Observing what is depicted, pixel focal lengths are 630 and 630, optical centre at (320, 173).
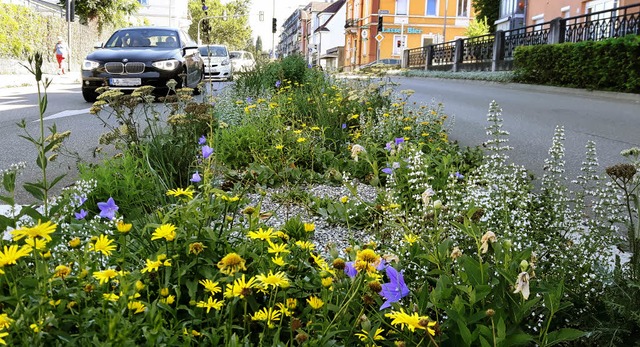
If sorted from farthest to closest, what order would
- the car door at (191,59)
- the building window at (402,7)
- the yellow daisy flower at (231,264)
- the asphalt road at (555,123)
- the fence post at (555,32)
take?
the building window at (402,7)
the fence post at (555,32)
the car door at (191,59)
the asphalt road at (555,123)
the yellow daisy flower at (231,264)

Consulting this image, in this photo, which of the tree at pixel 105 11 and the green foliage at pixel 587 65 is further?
the tree at pixel 105 11

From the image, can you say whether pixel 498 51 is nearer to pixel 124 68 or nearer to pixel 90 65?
pixel 124 68

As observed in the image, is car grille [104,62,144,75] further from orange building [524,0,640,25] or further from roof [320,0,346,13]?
roof [320,0,346,13]

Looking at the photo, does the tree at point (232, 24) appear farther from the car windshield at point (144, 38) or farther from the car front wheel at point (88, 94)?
the car front wheel at point (88, 94)

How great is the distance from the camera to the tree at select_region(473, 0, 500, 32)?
43.8 metres

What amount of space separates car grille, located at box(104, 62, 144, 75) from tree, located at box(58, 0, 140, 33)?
25.6 m

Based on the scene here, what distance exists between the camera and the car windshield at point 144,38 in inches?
529

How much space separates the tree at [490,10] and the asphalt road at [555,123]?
101 ft

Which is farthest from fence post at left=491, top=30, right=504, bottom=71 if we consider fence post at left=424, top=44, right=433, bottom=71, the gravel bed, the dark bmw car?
the gravel bed

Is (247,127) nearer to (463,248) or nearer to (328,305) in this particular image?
(463,248)

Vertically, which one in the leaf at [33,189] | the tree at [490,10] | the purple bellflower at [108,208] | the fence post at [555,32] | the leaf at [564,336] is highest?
the tree at [490,10]

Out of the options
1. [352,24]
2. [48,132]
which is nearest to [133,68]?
[48,132]

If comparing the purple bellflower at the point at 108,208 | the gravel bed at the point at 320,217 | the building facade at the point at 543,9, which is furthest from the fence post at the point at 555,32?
the purple bellflower at the point at 108,208

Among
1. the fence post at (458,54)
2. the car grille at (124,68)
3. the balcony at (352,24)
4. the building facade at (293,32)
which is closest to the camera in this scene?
the car grille at (124,68)
